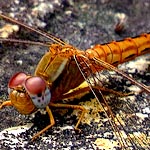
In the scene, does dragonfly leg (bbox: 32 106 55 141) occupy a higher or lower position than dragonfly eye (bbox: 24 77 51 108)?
lower

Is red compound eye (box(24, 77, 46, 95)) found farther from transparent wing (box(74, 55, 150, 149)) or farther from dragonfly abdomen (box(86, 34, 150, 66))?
dragonfly abdomen (box(86, 34, 150, 66))

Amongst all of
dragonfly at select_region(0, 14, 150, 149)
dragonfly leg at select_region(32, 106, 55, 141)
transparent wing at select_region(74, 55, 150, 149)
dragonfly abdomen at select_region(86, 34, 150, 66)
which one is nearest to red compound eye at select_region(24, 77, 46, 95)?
dragonfly at select_region(0, 14, 150, 149)

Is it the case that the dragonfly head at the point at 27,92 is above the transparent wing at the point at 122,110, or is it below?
above

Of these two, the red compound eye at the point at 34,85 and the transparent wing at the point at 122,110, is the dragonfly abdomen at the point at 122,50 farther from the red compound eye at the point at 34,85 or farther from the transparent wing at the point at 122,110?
the red compound eye at the point at 34,85

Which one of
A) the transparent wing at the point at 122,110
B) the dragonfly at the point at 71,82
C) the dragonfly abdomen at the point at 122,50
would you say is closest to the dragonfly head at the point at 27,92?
the dragonfly at the point at 71,82

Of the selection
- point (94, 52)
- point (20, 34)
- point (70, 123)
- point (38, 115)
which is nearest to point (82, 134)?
point (70, 123)

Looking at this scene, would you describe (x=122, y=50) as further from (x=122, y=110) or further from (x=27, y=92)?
(x=27, y=92)

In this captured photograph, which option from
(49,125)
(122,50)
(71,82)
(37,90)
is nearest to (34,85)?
(37,90)

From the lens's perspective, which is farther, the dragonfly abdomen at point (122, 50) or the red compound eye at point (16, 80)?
the dragonfly abdomen at point (122, 50)
